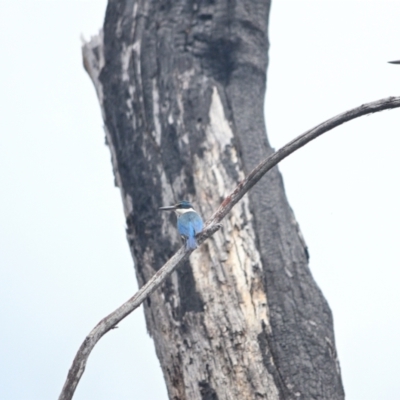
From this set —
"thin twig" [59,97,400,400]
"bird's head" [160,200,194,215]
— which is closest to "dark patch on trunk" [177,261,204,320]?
"bird's head" [160,200,194,215]

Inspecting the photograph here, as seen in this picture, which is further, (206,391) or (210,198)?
(210,198)

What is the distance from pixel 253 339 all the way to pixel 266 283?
0.27m

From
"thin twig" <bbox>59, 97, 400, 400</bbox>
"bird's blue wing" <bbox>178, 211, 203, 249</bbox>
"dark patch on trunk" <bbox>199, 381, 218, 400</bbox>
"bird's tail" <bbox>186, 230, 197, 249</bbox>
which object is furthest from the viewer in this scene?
"dark patch on trunk" <bbox>199, 381, 218, 400</bbox>

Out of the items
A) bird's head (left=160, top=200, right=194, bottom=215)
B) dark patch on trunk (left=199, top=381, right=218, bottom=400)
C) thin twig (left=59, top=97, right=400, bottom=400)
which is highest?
bird's head (left=160, top=200, right=194, bottom=215)

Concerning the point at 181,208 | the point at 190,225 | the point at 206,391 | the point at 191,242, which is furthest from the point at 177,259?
the point at 206,391

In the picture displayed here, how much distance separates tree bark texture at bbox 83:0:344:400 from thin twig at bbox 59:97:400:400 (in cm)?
109

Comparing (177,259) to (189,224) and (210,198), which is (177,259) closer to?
(189,224)

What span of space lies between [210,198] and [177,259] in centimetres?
157

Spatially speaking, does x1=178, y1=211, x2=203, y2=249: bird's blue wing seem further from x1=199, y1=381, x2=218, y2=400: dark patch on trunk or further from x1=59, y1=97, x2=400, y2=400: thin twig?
x1=199, y1=381, x2=218, y2=400: dark patch on trunk

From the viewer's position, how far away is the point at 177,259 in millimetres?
2693

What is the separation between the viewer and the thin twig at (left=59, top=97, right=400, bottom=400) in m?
2.54

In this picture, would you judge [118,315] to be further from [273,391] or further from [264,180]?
[264,180]

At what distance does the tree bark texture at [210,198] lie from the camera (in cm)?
391

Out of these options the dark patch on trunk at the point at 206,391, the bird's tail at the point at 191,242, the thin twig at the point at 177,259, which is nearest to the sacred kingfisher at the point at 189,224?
the bird's tail at the point at 191,242
